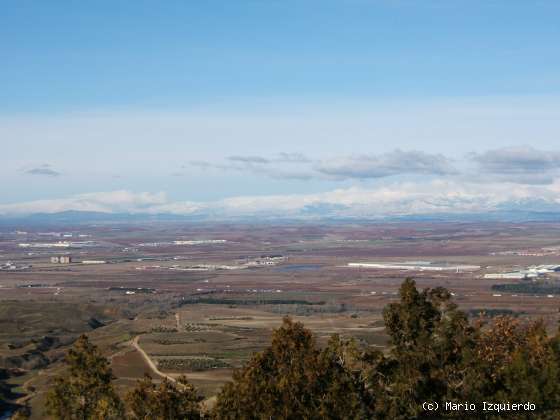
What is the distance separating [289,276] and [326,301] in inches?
1506

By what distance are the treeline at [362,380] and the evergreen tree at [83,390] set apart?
0.03 metres

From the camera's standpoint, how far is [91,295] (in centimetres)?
11600

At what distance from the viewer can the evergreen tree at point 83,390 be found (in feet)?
84.7

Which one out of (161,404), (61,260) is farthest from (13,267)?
(161,404)

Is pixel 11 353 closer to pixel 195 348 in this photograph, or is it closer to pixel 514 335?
pixel 195 348

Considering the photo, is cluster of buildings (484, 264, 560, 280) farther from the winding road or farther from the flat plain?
the winding road

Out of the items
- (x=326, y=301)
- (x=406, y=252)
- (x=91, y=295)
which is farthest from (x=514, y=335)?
(x=406, y=252)

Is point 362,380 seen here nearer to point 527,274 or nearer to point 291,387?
point 291,387

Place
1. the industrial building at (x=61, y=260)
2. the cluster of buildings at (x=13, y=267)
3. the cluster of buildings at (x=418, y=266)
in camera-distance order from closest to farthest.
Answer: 1. the cluster of buildings at (x=418, y=266)
2. the cluster of buildings at (x=13, y=267)
3. the industrial building at (x=61, y=260)

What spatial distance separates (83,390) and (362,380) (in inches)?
377

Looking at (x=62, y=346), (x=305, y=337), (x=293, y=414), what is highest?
(x=305, y=337)

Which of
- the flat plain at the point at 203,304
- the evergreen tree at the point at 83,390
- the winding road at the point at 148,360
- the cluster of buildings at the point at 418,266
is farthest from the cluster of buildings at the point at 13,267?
the evergreen tree at the point at 83,390

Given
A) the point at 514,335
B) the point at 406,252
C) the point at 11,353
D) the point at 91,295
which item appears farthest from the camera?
the point at 406,252

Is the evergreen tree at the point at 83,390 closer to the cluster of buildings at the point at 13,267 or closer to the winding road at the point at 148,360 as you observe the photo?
the winding road at the point at 148,360
